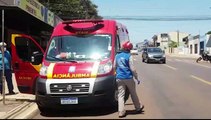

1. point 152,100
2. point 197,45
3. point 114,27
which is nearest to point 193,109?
point 152,100

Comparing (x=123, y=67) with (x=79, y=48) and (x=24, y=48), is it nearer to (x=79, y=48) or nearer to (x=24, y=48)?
(x=79, y=48)

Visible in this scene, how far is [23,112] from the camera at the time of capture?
37.0 feet

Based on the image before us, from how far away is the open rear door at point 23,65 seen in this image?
42.8ft

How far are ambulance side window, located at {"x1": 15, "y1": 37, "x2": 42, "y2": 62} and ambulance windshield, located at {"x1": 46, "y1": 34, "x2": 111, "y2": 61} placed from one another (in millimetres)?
1151

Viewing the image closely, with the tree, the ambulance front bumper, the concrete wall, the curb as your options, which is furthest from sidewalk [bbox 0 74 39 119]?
the tree

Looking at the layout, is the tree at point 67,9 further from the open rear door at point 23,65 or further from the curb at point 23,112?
the curb at point 23,112

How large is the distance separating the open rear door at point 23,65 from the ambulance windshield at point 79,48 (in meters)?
0.84

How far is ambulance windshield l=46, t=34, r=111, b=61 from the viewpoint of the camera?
11.9 m

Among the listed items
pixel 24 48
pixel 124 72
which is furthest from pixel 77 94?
pixel 24 48

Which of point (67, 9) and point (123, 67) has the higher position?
point (67, 9)

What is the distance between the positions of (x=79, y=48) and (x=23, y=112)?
2287 mm

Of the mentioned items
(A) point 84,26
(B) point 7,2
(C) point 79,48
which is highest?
(B) point 7,2

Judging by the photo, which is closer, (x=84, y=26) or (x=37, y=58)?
(x=37, y=58)

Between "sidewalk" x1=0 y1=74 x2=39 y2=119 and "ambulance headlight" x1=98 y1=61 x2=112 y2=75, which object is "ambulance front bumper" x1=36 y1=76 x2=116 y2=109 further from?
"sidewalk" x1=0 y1=74 x2=39 y2=119
